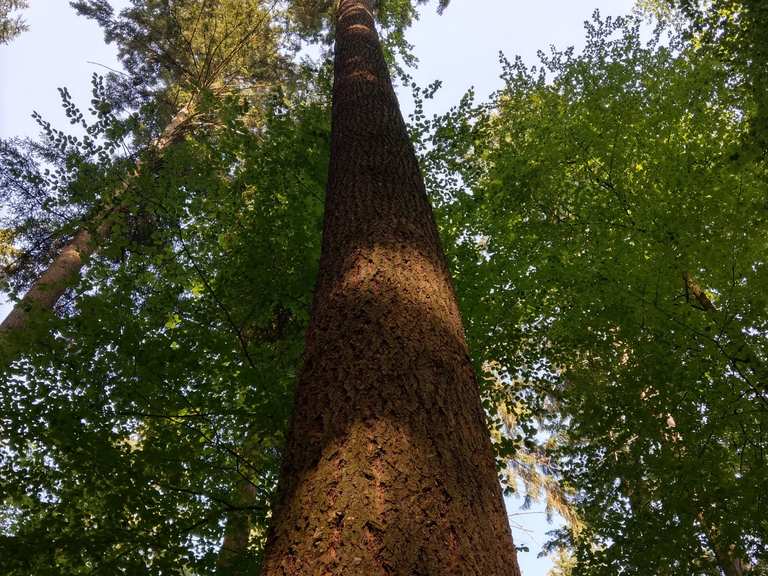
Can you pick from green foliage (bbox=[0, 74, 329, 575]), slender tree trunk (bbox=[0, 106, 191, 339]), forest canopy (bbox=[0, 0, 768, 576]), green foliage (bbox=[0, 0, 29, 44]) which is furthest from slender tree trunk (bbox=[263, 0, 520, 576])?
green foliage (bbox=[0, 0, 29, 44])

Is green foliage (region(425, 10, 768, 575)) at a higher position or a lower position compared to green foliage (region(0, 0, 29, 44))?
lower

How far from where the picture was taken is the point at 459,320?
2557mm

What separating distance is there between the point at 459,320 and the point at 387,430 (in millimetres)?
938

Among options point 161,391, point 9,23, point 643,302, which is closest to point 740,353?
point 643,302

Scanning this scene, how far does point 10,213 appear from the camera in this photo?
10812 millimetres

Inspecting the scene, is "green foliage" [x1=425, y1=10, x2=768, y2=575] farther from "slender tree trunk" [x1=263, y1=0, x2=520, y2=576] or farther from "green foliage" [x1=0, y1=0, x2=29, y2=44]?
"green foliage" [x1=0, y1=0, x2=29, y2=44]

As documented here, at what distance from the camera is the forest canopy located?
4289mm

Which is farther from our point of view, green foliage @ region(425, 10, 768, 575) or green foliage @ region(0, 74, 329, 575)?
green foliage @ region(425, 10, 768, 575)

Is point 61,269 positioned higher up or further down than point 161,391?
higher up

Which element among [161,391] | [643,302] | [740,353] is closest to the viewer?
[161,391]

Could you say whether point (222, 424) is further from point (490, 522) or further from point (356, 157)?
point (490, 522)

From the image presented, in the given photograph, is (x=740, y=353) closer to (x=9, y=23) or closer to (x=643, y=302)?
(x=643, y=302)

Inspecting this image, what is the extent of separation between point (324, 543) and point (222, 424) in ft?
13.2

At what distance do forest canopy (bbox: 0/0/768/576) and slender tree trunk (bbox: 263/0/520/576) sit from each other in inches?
2.4
